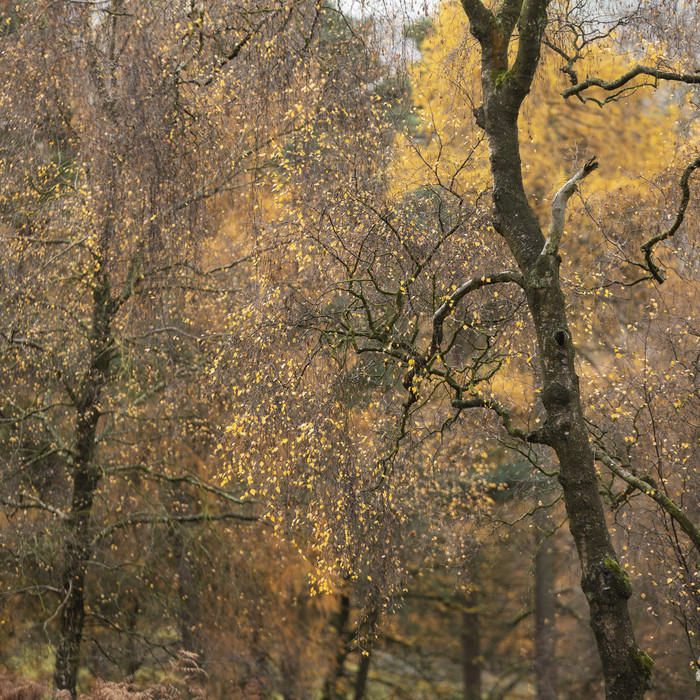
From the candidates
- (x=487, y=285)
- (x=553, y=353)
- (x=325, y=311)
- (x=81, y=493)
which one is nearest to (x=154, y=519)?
(x=81, y=493)

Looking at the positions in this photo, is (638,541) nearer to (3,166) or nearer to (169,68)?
(169,68)

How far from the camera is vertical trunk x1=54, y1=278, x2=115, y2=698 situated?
9016 mm

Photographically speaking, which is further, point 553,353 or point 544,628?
point 544,628

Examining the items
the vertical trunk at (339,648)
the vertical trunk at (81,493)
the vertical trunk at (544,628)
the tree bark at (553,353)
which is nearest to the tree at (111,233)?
the vertical trunk at (81,493)

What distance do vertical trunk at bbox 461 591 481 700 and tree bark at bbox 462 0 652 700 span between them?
10710 mm

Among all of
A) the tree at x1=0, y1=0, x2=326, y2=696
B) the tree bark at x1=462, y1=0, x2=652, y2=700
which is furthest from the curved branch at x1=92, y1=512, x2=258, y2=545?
the tree bark at x1=462, y1=0, x2=652, y2=700

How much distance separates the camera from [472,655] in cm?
1510

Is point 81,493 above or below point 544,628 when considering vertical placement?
above

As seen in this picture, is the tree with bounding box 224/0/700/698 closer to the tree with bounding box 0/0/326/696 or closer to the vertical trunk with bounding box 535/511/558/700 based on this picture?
the tree with bounding box 0/0/326/696

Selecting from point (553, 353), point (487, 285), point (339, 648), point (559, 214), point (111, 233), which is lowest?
point (339, 648)

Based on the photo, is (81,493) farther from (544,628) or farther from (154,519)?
(544,628)

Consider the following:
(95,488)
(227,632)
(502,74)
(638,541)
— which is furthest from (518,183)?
(227,632)

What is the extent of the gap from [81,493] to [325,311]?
14.5 feet

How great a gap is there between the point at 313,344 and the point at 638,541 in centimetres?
440
